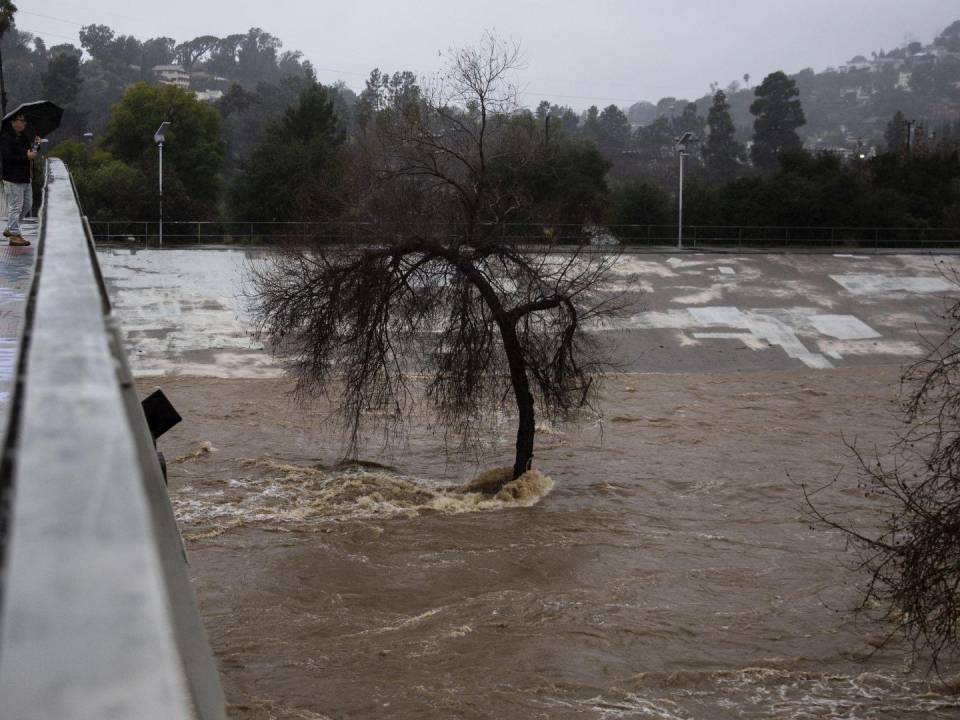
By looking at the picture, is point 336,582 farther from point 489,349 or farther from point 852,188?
point 852,188

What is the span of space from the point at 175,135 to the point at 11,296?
5740cm

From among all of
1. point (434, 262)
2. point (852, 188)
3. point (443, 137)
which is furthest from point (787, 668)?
point (852, 188)

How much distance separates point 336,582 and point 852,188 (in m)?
45.1

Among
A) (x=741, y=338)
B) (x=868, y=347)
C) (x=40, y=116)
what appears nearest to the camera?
(x=40, y=116)

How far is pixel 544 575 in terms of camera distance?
16094 millimetres

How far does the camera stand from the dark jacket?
1183 centimetres

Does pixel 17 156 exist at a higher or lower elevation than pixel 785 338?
higher

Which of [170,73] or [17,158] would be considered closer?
[17,158]

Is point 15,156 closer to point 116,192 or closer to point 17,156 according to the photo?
point 17,156

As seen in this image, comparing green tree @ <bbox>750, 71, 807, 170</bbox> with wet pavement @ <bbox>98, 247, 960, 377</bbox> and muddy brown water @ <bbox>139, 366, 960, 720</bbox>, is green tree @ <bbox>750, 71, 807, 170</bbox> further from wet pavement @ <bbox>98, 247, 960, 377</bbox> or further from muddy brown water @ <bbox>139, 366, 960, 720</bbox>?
muddy brown water @ <bbox>139, 366, 960, 720</bbox>

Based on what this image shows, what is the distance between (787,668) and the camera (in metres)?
12.6

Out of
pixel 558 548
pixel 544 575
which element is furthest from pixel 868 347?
pixel 544 575

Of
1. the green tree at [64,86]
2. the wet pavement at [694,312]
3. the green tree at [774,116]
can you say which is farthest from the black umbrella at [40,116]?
the green tree at [774,116]

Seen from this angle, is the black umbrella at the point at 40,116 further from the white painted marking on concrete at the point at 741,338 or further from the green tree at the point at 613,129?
the green tree at the point at 613,129
